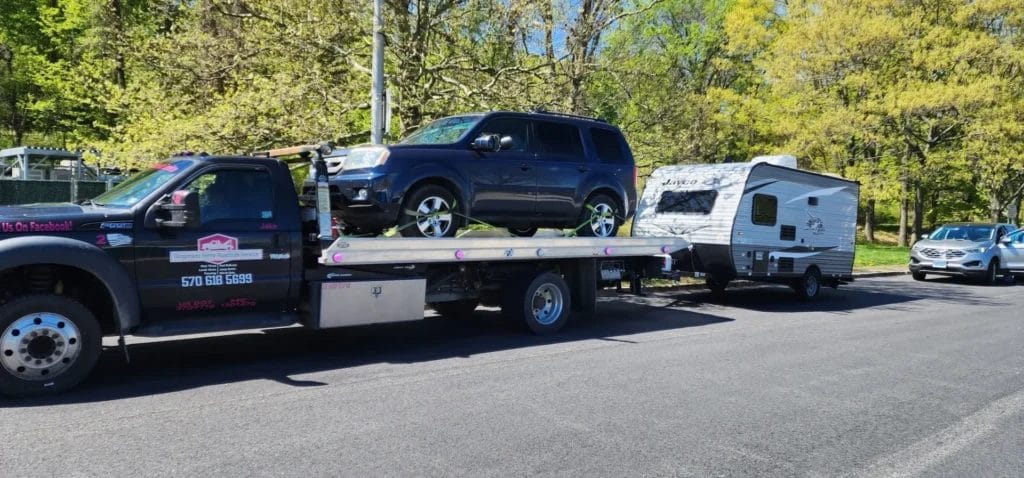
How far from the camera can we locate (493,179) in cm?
Result: 848

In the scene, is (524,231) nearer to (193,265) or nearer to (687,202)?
(687,202)

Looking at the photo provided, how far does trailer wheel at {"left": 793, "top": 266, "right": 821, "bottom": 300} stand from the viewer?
14.1 metres

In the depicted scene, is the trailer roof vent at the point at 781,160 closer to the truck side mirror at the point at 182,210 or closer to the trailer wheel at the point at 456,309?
the trailer wheel at the point at 456,309

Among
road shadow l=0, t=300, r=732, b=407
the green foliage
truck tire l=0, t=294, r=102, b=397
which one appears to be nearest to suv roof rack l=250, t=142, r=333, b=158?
road shadow l=0, t=300, r=732, b=407

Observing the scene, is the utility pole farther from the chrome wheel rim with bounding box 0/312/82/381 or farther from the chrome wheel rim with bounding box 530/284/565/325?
the chrome wheel rim with bounding box 0/312/82/381

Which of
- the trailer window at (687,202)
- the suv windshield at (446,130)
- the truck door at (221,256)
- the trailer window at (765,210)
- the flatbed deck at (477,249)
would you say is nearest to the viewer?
the truck door at (221,256)

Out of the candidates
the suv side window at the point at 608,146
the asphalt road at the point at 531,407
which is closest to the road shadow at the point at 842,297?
the asphalt road at the point at 531,407

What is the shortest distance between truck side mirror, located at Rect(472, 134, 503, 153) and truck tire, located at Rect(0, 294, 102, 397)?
14.2 ft

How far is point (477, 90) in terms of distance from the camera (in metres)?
14.4

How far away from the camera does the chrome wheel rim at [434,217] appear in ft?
25.8

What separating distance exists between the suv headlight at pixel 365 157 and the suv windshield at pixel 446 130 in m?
1.02

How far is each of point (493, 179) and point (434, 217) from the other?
0.95 metres

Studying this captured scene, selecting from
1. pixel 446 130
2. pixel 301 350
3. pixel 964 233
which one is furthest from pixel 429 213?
pixel 964 233

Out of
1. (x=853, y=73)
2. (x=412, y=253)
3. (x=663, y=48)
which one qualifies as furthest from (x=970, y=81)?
(x=412, y=253)
